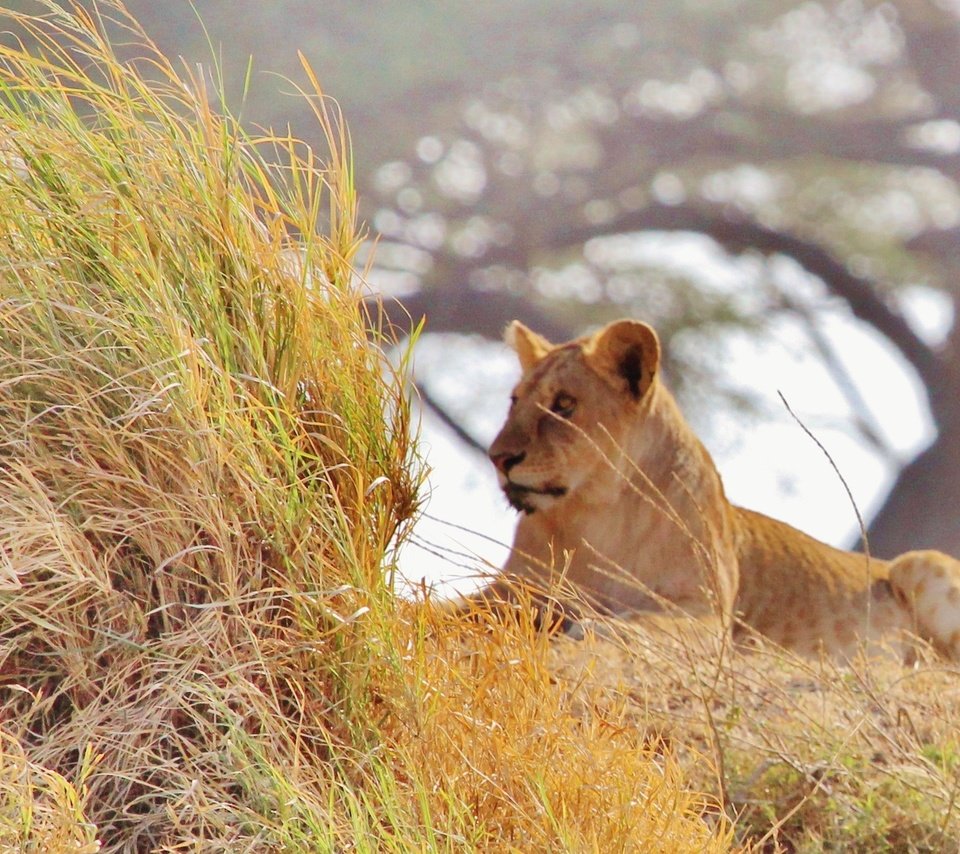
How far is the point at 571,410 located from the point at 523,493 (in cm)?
34

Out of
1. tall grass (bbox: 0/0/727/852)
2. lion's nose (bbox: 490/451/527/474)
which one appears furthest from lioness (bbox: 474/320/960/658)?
tall grass (bbox: 0/0/727/852)

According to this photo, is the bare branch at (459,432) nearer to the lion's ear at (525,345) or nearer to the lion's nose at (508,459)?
the lion's ear at (525,345)

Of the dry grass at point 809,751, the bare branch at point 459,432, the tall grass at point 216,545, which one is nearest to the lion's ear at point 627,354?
the dry grass at point 809,751

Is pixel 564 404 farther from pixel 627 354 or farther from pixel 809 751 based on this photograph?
pixel 809 751

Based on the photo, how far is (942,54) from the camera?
8.88 meters

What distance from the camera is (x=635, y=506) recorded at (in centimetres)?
489

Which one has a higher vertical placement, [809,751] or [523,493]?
[809,751]

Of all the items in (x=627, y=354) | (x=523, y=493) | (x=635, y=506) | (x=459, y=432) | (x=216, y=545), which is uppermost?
(x=216, y=545)

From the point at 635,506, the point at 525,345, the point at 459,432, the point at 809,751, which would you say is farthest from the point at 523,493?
the point at 459,432

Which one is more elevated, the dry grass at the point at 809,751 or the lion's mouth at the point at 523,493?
the dry grass at the point at 809,751

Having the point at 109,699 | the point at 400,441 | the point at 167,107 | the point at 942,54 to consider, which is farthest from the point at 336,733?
the point at 942,54

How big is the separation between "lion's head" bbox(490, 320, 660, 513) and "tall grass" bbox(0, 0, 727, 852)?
199 cm

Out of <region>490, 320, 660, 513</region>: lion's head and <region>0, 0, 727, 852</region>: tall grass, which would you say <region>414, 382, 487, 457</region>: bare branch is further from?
<region>0, 0, 727, 852</region>: tall grass

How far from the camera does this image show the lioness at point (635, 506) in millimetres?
4605
